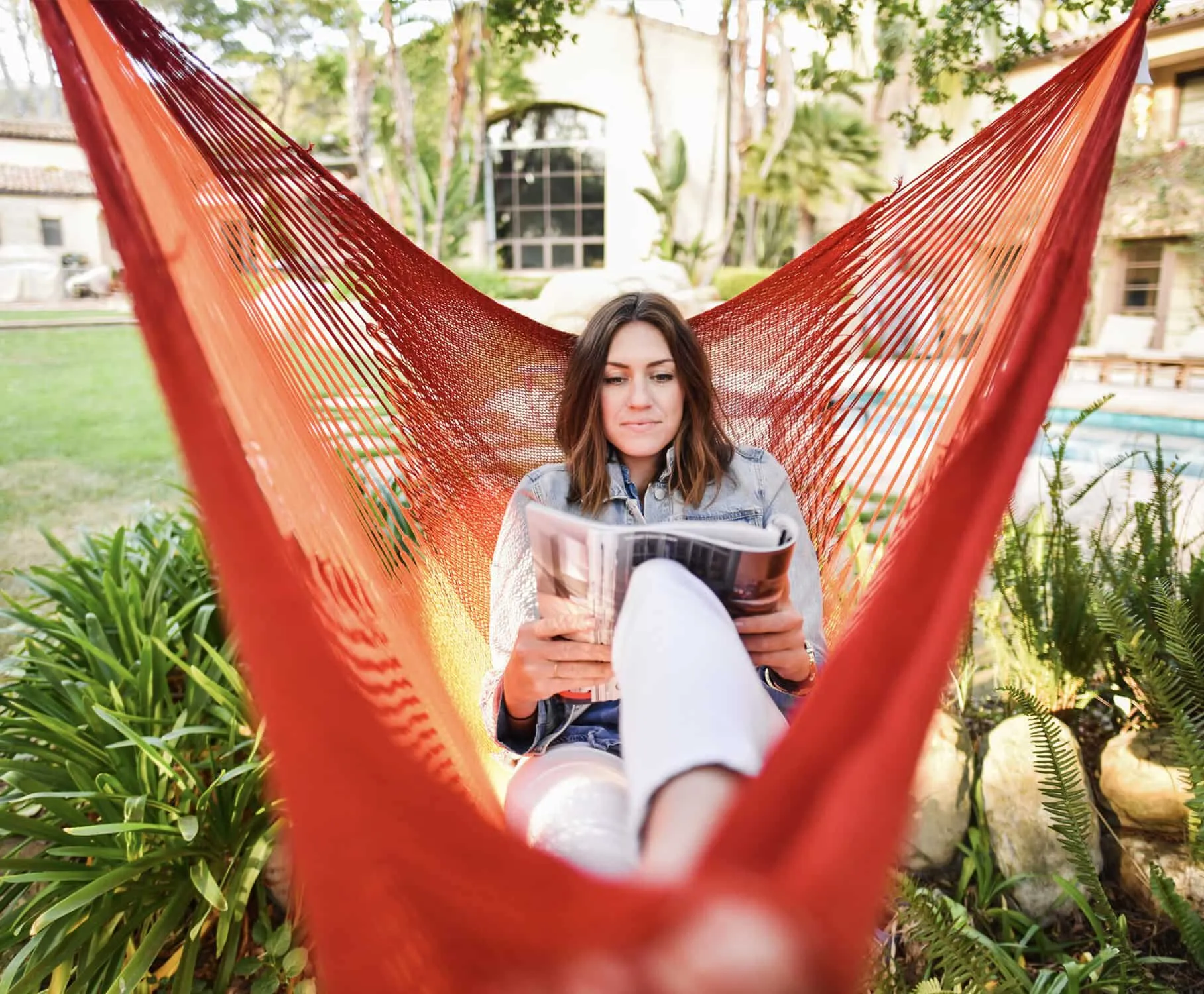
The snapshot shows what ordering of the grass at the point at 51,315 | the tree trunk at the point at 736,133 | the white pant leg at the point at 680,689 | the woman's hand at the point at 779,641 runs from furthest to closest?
1. the tree trunk at the point at 736,133
2. the grass at the point at 51,315
3. the woman's hand at the point at 779,641
4. the white pant leg at the point at 680,689

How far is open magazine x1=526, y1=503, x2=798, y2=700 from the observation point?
32.4 inches

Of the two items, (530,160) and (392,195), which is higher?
(530,160)

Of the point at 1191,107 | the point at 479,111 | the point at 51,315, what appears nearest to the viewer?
the point at 1191,107

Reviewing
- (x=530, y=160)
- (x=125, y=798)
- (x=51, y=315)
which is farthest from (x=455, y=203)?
(x=125, y=798)

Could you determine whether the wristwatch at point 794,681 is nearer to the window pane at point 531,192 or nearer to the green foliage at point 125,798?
the green foliage at point 125,798

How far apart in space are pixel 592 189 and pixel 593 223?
1.21ft

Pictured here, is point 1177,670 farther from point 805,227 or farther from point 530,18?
point 805,227

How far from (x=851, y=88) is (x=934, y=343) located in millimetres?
8020

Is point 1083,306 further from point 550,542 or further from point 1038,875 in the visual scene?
point 1038,875

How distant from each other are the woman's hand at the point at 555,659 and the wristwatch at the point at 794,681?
0.22 metres

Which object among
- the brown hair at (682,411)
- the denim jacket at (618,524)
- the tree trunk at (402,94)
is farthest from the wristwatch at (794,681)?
the tree trunk at (402,94)

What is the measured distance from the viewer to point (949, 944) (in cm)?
101

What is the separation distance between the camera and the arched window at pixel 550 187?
9.45m

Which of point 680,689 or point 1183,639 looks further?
point 1183,639
